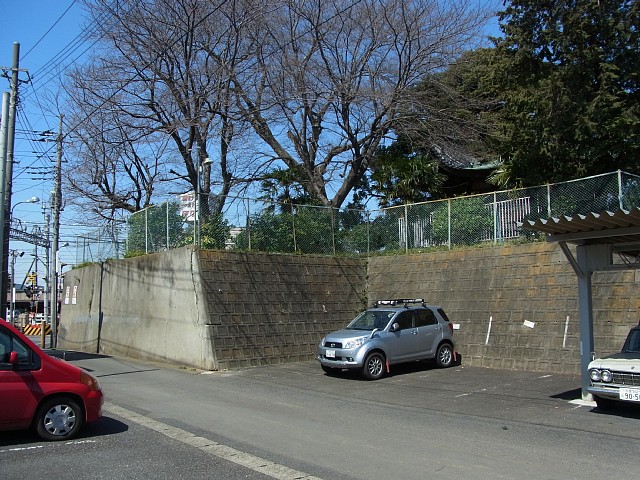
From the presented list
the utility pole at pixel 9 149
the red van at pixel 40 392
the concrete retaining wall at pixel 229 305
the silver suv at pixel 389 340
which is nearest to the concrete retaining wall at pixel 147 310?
the concrete retaining wall at pixel 229 305

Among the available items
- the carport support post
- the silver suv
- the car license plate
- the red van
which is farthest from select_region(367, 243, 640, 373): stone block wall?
the red van

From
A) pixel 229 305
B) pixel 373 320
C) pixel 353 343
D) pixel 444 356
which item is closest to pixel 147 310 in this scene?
pixel 229 305

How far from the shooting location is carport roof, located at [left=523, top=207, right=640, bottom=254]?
9938 millimetres

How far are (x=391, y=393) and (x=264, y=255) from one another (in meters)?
7.57

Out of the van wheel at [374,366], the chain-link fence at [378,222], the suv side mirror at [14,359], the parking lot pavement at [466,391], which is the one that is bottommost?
the parking lot pavement at [466,391]

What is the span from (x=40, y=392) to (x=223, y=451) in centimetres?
238

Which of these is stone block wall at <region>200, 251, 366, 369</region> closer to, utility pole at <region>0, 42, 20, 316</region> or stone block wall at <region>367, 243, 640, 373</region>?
stone block wall at <region>367, 243, 640, 373</region>

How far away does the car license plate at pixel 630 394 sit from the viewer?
9227 millimetres

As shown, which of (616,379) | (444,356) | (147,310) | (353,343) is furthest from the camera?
(147,310)

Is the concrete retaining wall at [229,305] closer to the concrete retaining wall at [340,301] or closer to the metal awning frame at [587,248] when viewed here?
the concrete retaining wall at [340,301]

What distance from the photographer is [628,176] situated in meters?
15.8

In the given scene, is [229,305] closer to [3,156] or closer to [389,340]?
[389,340]

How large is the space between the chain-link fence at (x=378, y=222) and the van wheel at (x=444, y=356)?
388 centimetres

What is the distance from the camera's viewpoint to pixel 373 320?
52.4ft
